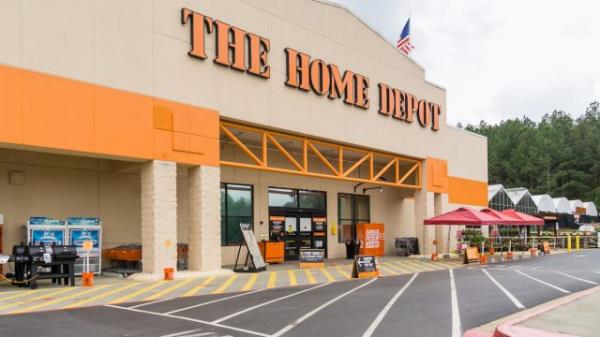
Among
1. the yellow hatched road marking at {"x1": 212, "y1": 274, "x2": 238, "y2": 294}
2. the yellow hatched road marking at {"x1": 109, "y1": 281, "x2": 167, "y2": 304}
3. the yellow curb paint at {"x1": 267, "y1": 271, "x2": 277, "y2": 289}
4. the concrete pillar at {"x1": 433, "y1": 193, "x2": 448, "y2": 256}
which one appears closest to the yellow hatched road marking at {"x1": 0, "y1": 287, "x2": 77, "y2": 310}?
the yellow hatched road marking at {"x1": 109, "y1": 281, "x2": 167, "y2": 304}

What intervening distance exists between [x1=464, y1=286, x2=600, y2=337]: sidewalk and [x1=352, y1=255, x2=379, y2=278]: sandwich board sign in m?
8.63

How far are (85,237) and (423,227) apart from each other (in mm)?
19500

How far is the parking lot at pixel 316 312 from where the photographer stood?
9602mm

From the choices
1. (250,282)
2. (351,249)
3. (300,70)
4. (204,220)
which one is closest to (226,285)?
(250,282)

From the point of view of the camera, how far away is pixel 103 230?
20609 mm

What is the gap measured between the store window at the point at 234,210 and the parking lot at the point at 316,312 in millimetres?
8879

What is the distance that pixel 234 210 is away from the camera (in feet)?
85.4

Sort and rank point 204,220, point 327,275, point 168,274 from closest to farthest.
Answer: point 168,274 < point 204,220 < point 327,275

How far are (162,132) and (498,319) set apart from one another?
12.4 meters

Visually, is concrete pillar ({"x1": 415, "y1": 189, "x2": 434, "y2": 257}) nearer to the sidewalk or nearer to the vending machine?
the vending machine

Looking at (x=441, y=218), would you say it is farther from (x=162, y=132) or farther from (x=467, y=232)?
(x=162, y=132)

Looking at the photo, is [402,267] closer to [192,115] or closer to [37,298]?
[192,115]

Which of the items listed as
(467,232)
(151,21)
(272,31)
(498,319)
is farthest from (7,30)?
(467,232)

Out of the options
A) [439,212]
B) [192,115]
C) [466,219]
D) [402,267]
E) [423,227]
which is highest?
[192,115]
